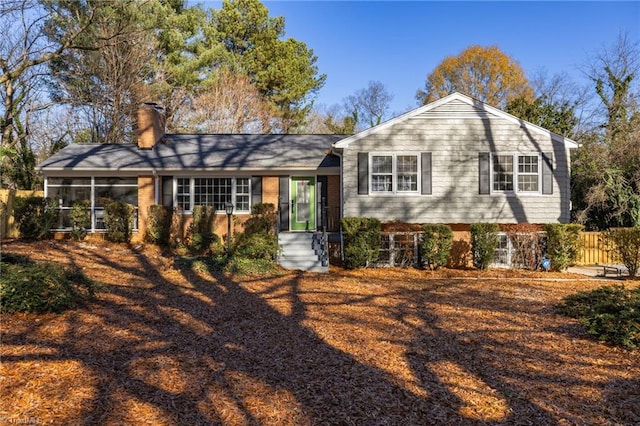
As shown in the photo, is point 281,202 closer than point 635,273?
No

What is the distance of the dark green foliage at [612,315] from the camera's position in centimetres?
497

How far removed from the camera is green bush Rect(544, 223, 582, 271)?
1139 centimetres

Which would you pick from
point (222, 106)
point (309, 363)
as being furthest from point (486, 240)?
point (222, 106)

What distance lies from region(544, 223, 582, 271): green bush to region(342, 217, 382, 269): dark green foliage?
476cm

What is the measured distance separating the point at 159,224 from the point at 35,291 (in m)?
8.52

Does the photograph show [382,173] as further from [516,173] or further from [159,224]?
[159,224]

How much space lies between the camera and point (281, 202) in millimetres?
14930

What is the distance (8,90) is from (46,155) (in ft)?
16.2

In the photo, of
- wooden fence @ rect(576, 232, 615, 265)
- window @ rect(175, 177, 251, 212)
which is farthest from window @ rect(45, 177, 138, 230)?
wooden fence @ rect(576, 232, 615, 265)

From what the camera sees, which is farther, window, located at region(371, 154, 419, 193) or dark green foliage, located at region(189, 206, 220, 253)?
dark green foliage, located at region(189, 206, 220, 253)

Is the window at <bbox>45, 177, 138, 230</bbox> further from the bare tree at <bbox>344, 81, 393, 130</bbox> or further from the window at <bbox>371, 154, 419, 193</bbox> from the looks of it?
the bare tree at <bbox>344, 81, 393, 130</bbox>

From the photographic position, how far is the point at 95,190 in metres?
15.0

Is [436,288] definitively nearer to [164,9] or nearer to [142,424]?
[142,424]

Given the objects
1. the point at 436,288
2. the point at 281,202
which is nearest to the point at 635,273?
the point at 436,288
